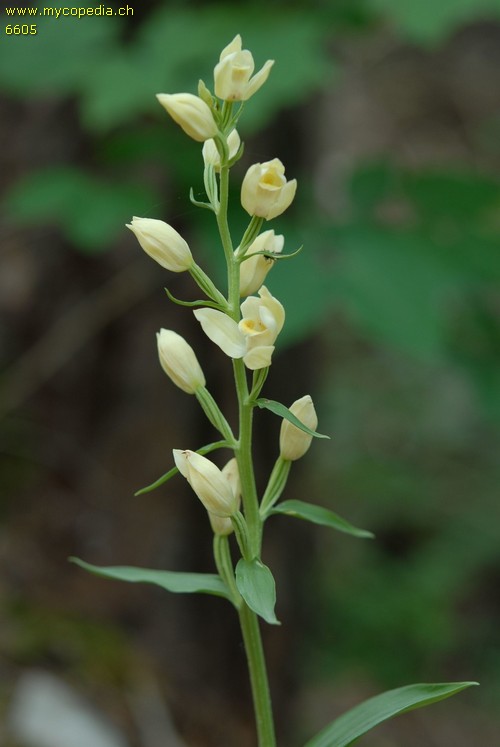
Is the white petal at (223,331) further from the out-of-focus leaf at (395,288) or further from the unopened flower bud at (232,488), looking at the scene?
the out-of-focus leaf at (395,288)

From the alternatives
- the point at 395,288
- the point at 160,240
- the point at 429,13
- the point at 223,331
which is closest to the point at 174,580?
the point at 223,331

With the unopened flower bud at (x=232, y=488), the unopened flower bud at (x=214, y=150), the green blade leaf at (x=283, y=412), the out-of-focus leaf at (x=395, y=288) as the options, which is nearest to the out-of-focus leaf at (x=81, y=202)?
the out-of-focus leaf at (x=395, y=288)

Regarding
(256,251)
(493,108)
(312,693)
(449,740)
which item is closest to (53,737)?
(256,251)

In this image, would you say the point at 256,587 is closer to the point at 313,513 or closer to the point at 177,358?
the point at 313,513

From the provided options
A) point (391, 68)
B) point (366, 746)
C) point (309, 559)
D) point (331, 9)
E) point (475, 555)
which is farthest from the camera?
point (391, 68)

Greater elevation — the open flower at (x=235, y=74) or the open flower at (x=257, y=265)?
the open flower at (x=235, y=74)

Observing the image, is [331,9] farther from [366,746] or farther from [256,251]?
[366,746]

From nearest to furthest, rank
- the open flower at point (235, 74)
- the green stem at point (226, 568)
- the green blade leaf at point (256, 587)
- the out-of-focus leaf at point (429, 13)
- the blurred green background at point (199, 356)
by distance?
1. the green blade leaf at point (256, 587)
2. the open flower at point (235, 74)
3. the green stem at point (226, 568)
4. the out-of-focus leaf at point (429, 13)
5. the blurred green background at point (199, 356)
